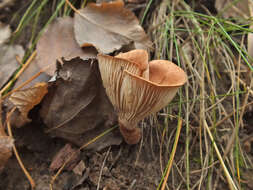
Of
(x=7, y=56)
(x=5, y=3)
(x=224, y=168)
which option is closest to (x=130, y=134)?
(x=224, y=168)

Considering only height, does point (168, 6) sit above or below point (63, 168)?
above

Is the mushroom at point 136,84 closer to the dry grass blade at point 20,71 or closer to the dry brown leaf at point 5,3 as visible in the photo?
the dry grass blade at point 20,71

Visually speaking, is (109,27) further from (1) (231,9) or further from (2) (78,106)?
(1) (231,9)

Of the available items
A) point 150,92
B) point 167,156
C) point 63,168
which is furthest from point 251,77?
point 63,168

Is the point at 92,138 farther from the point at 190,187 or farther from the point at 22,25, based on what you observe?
the point at 22,25

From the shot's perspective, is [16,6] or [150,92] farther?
[16,6]

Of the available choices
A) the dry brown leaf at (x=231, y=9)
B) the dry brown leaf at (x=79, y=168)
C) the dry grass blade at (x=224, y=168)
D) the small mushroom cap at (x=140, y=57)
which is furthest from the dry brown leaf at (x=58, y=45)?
the dry brown leaf at (x=231, y=9)
